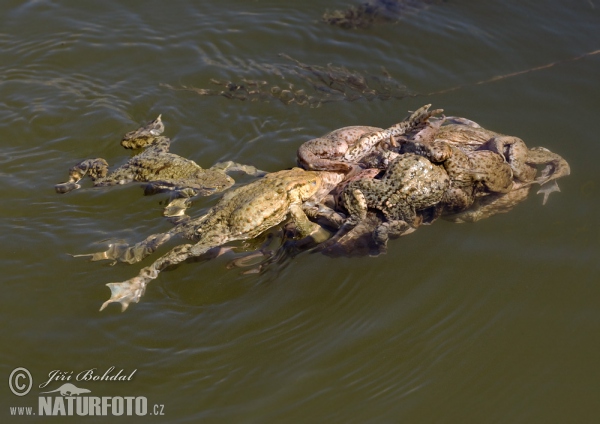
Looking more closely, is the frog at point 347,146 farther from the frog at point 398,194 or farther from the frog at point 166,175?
the frog at point 166,175

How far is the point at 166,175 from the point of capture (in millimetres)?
7648

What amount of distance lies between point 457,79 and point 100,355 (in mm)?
6673

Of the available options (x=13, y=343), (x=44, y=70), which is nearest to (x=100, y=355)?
(x=13, y=343)

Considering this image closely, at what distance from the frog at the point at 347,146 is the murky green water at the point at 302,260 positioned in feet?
3.08

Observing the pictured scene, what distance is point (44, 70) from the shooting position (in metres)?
9.80

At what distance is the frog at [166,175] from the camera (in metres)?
7.50

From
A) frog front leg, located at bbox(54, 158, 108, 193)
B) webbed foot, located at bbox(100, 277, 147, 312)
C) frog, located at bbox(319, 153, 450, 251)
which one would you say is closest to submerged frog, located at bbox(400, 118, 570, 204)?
frog, located at bbox(319, 153, 450, 251)

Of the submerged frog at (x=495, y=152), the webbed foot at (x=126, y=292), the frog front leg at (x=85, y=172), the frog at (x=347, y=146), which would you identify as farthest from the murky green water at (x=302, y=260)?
the frog at (x=347, y=146)

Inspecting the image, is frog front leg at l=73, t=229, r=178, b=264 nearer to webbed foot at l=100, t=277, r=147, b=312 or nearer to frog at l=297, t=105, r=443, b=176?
webbed foot at l=100, t=277, r=147, b=312

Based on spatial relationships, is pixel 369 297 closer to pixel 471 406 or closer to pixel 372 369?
pixel 372 369

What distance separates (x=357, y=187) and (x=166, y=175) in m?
2.54

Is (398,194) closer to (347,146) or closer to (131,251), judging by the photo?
(347,146)

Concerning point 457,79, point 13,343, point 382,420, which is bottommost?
point 13,343

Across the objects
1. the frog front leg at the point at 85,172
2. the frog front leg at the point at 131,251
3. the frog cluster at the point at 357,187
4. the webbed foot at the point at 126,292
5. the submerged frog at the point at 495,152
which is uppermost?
the submerged frog at the point at 495,152
